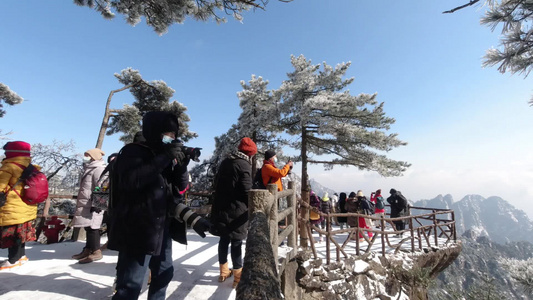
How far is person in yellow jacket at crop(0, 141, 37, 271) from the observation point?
3074 mm

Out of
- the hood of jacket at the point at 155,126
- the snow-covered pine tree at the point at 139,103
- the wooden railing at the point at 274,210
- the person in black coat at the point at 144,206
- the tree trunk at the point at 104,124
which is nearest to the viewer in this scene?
the person in black coat at the point at 144,206

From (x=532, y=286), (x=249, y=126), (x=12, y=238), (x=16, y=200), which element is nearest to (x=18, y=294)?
(x=12, y=238)

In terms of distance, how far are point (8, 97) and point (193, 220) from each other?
19.1 meters

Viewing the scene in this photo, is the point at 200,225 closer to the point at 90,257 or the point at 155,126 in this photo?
the point at 155,126

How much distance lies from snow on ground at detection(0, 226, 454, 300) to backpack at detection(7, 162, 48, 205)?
102cm

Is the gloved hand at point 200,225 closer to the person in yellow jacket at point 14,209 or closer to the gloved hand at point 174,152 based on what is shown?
the gloved hand at point 174,152

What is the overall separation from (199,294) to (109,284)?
1.26 meters

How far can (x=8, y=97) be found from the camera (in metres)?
13.2

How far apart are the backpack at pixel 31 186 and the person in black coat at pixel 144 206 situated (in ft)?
8.31

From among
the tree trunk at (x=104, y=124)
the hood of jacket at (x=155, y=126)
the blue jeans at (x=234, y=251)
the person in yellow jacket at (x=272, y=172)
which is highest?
the tree trunk at (x=104, y=124)

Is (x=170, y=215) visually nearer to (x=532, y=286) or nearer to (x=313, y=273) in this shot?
(x=313, y=273)

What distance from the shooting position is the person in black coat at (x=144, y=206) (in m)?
1.59

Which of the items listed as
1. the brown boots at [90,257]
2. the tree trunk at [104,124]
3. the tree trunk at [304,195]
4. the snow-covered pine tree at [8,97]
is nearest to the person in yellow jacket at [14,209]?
the brown boots at [90,257]

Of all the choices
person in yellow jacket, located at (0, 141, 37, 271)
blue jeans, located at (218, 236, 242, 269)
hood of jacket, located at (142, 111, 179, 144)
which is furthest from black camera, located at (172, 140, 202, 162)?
person in yellow jacket, located at (0, 141, 37, 271)
